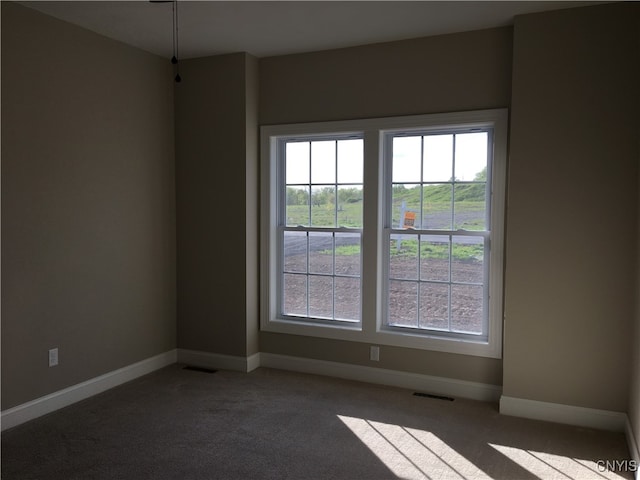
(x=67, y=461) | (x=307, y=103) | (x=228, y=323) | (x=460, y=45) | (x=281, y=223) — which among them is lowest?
(x=67, y=461)

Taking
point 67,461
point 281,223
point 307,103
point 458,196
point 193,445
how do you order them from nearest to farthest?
point 67,461 → point 193,445 → point 458,196 → point 307,103 → point 281,223

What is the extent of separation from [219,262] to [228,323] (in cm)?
53

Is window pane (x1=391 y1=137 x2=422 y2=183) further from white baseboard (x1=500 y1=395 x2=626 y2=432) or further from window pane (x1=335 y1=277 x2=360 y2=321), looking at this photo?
white baseboard (x1=500 y1=395 x2=626 y2=432)

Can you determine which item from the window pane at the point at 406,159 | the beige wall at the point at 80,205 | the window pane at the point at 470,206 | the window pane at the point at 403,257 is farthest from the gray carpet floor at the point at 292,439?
the window pane at the point at 406,159

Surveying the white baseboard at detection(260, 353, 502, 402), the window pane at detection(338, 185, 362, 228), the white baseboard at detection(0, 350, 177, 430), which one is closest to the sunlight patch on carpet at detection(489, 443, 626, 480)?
the white baseboard at detection(260, 353, 502, 402)

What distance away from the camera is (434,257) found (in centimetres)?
407

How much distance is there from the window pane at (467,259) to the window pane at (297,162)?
54.7 inches

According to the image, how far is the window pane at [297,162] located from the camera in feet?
14.8

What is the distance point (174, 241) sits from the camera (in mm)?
4727

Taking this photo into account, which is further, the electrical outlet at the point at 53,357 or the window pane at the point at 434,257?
the window pane at the point at 434,257

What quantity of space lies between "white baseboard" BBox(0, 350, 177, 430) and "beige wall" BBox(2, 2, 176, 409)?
0.05m

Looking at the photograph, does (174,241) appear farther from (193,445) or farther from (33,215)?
(193,445)

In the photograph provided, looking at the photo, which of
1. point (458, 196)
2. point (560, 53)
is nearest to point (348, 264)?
point (458, 196)

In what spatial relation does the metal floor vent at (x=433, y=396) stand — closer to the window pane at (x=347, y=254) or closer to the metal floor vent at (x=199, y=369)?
the window pane at (x=347, y=254)
